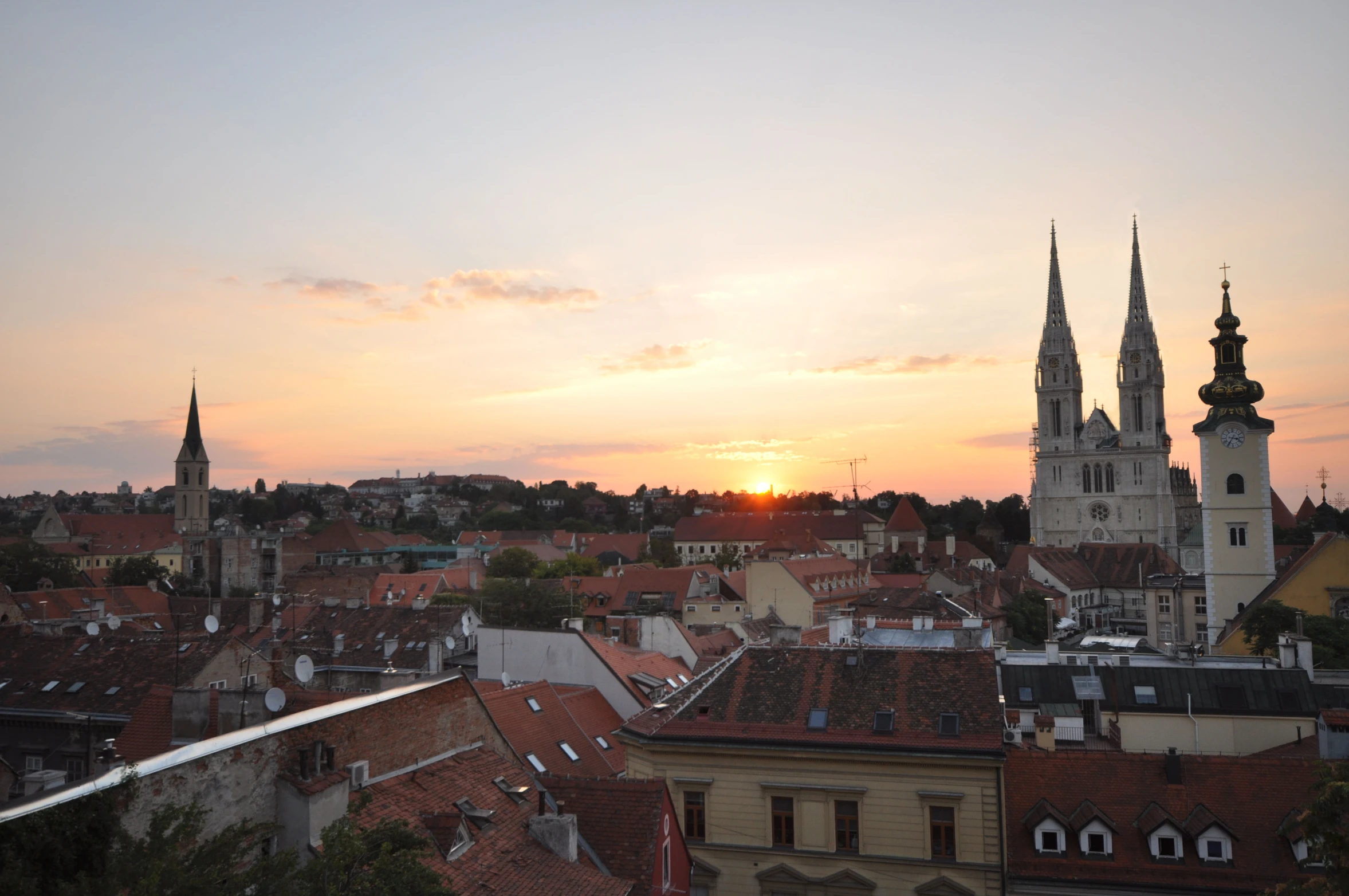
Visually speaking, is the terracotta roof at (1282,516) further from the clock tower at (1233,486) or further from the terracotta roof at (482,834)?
the terracotta roof at (482,834)

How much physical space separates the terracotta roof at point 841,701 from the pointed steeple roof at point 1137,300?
12221 centimetres

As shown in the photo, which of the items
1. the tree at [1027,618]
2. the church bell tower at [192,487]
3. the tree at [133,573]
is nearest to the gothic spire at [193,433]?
the church bell tower at [192,487]

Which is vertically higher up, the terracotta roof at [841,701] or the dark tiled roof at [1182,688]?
the terracotta roof at [841,701]

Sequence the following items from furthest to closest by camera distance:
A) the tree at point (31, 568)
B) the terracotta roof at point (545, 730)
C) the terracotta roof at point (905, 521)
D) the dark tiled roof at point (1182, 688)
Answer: the terracotta roof at point (905, 521)
the tree at point (31, 568)
the dark tiled roof at point (1182, 688)
the terracotta roof at point (545, 730)

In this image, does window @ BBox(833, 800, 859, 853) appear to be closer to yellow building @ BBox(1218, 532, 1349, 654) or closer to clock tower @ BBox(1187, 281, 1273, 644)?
yellow building @ BBox(1218, 532, 1349, 654)

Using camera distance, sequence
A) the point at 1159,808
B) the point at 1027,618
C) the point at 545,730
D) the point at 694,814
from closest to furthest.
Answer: the point at 1159,808
the point at 694,814
the point at 545,730
the point at 1027,618

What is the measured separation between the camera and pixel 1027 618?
7238 cm

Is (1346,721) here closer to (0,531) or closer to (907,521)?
(907,521)

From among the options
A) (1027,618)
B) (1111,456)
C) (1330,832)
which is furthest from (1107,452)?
(1330,832)

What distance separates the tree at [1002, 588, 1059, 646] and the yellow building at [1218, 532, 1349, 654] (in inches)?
874

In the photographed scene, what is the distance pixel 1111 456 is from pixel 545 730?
11654 cm

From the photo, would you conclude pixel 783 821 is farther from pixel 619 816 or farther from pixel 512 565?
pixel 512 565

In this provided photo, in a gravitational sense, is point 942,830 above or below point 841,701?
below

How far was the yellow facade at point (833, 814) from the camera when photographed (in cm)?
2198
